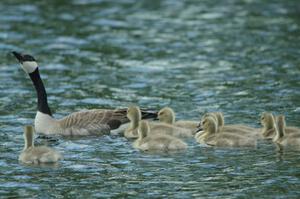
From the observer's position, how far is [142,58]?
2548cm

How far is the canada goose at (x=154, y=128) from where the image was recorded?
17297mm

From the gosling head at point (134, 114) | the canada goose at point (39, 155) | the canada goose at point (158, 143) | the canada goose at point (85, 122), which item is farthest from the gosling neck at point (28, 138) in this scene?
the gosling head at point (134, 114)

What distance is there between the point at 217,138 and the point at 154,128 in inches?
50.6

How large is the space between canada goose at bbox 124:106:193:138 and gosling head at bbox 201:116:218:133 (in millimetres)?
527

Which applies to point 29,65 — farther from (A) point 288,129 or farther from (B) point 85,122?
(A) point 288,129

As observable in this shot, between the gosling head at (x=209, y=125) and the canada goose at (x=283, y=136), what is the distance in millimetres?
1027

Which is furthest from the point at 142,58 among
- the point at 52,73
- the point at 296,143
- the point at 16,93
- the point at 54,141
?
the point at 296,143

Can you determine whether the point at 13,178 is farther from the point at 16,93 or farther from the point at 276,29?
the point at 276,29

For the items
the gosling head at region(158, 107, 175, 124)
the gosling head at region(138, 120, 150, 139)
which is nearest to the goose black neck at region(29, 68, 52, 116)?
the gosling head at region(158, 107, 175, 124)

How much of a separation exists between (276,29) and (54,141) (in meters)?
12.2

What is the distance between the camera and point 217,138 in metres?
16.6

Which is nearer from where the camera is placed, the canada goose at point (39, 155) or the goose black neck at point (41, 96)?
the canada goose at point (39, 155)

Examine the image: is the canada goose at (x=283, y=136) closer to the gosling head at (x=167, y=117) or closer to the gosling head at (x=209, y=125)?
the gosling head at (x=209, y=125)

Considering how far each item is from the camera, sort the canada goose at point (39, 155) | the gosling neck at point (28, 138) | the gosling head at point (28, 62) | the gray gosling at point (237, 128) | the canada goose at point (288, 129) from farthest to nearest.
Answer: the gosling head at point (28, 62)
the gray gosling at point (237, 128)
the canada goose at point (288, 129)
the gosling neck at point (28, 138)
the canada goose at point (39, 155)
